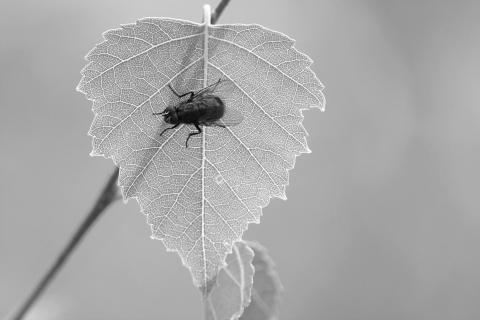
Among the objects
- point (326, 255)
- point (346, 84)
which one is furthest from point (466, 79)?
point (326, 255)

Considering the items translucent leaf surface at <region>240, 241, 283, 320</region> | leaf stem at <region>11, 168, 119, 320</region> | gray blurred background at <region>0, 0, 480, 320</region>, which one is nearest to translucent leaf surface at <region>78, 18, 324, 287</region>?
leaf stem at <region>11, 168, 119, 320</region>

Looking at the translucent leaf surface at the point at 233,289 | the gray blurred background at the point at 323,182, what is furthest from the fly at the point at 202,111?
the gray blurred background at the point at 323,182

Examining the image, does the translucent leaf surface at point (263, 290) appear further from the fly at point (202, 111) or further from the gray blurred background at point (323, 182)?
the gray blurred background at point (323, 182)

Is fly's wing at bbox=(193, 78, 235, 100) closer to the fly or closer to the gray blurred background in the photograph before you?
the fly

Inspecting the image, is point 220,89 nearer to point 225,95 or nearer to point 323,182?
point 225,95

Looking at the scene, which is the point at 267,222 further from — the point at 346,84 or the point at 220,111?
the point at 220,111

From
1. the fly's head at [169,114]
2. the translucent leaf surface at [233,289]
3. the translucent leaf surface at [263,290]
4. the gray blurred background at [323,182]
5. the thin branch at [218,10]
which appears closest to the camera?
the fly's head at [169,114]
